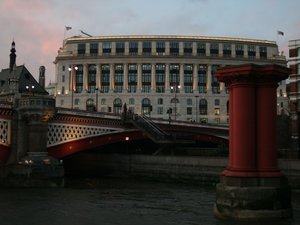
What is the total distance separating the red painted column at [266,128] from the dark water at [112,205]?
269cm

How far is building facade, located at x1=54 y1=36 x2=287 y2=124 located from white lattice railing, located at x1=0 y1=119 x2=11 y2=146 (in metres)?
102

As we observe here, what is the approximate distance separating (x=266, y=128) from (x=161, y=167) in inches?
1623

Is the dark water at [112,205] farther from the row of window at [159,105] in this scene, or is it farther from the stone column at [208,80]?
the stone column at [208,80]

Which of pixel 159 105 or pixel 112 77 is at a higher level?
pixel 112 77

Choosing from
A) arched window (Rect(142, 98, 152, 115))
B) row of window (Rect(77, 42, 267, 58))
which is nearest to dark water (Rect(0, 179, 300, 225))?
arched window (Rect(142, 98, 152, 115))

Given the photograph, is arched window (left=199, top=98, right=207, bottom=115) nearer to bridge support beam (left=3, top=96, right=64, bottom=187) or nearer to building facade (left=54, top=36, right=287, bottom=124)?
building facade (left=54, top=36, right=287, bottom=124)

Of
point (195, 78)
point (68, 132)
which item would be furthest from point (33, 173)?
point (195, 78)

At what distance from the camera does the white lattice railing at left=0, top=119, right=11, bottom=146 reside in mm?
57594

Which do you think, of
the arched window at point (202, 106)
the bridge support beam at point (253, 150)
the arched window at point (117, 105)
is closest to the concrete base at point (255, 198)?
the bridge support beam at point (253, 150)

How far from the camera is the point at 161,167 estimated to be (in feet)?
216

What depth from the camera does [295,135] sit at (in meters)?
84.6

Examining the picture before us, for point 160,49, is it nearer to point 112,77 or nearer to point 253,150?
point 112,77

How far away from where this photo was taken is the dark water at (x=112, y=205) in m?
31.6

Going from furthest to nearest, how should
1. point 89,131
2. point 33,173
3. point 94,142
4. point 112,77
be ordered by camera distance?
point 112,77 < point 94,142 < point 89,131 < point 33,173
